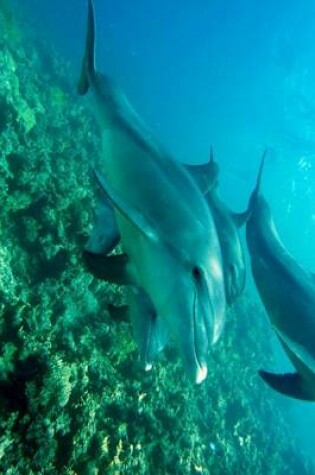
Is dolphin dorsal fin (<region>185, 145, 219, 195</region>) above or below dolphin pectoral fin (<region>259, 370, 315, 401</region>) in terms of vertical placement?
above

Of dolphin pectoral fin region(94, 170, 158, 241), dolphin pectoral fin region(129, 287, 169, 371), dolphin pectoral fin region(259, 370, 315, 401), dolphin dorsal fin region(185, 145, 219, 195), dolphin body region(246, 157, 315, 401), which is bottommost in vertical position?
dolphin pectoral fin region(259, 370, 315, 401)

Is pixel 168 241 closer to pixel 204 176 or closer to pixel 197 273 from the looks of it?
pixel 197 273

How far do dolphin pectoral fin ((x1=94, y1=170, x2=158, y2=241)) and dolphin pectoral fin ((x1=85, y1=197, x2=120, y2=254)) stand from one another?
28.4 inches

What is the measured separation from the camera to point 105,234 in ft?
10.4

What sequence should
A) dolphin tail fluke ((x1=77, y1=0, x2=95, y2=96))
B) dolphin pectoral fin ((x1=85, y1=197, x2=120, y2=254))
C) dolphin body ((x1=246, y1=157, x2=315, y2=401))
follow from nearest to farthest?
dolphin pectoral fin ((x1=85, y1=197, x2=120, y2=254)) < dolphin tail fluke ((x1=77, y1=0, x2=95, y2=96)) < dolphin body ((x1=246, y1=157, x2=315, y2=401))

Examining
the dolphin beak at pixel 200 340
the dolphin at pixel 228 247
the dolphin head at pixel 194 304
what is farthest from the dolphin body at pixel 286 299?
the dolphin beak at pixel 200 340

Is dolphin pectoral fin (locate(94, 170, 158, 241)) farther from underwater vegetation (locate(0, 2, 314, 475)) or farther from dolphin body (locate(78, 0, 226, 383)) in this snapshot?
underwater vegetation (locate(0, 2, 314, 475))

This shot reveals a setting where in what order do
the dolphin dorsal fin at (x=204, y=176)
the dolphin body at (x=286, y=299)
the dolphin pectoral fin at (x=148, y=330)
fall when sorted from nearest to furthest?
the dolphin pectoral fin at (x=148, y=330) → the dolphin dorsal fin at (x=204, y=176) → the dolphin body at (x=286, y=299)

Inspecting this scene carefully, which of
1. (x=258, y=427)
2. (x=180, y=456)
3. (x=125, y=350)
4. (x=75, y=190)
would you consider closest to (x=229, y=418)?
(x=258, y=427)

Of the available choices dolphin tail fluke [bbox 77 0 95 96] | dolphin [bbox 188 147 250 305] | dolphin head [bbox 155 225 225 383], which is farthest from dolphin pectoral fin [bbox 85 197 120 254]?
dolphin tail fluke [bbox 77 0 95 96]

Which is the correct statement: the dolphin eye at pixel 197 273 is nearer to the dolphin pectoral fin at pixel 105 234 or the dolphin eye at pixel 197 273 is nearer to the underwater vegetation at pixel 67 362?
the dolphin pectoral fin at pixel 105 234

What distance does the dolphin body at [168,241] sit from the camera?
6.81ft

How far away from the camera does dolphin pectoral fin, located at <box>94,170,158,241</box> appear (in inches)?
90.7

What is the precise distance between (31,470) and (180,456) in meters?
4.08
